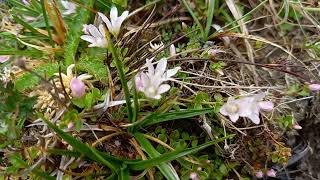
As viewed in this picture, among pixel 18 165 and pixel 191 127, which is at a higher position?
pixel 18 165

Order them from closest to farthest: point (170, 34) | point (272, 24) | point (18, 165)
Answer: point (18, 165), point (170, 34), point (272, 24)

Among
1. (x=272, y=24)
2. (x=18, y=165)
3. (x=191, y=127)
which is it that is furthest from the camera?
(x=272, y=24)

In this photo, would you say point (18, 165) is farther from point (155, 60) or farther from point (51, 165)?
point (155, 60)

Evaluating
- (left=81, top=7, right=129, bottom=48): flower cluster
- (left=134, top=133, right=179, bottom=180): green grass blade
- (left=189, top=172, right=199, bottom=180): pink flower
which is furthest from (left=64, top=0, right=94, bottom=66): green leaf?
(left=189, top=172, right=199, bottom=180): pink flower

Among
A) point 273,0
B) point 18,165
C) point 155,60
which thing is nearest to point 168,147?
point 155,60

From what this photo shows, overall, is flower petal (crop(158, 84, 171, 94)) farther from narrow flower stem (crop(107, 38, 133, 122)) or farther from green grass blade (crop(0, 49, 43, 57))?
green grass blade (crop(0, 49, 43, 57))

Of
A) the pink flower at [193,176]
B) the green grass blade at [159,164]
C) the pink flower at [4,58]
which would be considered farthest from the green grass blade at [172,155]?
the pink flower at [4,58]

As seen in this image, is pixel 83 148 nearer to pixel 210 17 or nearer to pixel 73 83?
pixel 73 83
